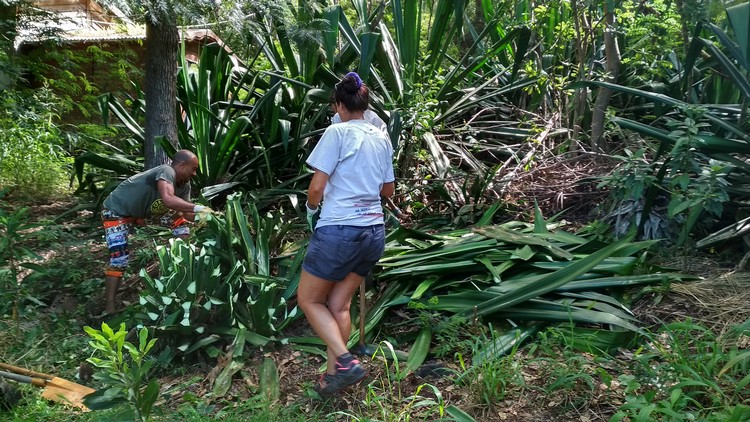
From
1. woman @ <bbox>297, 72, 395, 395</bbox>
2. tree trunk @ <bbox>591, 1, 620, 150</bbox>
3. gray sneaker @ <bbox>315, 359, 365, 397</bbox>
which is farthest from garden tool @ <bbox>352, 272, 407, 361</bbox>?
tree trunk @ <bbox>591, 1, 620, 150</bbox>

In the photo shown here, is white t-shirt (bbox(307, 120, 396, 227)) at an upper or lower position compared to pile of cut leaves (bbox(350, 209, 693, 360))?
upper

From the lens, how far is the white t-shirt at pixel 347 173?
3844 millimetres

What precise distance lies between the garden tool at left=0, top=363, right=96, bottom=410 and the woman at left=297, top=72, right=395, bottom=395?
1395 mm

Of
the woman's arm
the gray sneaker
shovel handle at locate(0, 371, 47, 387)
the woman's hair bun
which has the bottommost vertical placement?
shovel handle at locate(0, 371, 47, 387)

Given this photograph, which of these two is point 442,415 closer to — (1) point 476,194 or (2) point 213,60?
(1) point 476,194

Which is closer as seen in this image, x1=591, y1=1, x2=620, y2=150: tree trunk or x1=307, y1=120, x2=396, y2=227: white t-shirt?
x1=307, y1=120, x2=396, y2=227: white t-shirt

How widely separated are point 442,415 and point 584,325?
1.16 metres

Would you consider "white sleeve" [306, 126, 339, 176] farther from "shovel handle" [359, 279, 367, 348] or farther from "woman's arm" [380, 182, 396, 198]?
"shovel handle" [359, 279, 367, 348]

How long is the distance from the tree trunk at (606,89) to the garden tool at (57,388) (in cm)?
443

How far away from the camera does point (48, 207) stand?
25.8ft

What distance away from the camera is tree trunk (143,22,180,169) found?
661 cm

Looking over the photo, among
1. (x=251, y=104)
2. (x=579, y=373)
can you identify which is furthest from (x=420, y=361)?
(x=251, y=104)

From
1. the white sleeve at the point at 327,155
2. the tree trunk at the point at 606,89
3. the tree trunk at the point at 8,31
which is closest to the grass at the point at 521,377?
the white sleeve at the point at 327,155

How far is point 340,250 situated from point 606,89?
134 inches
